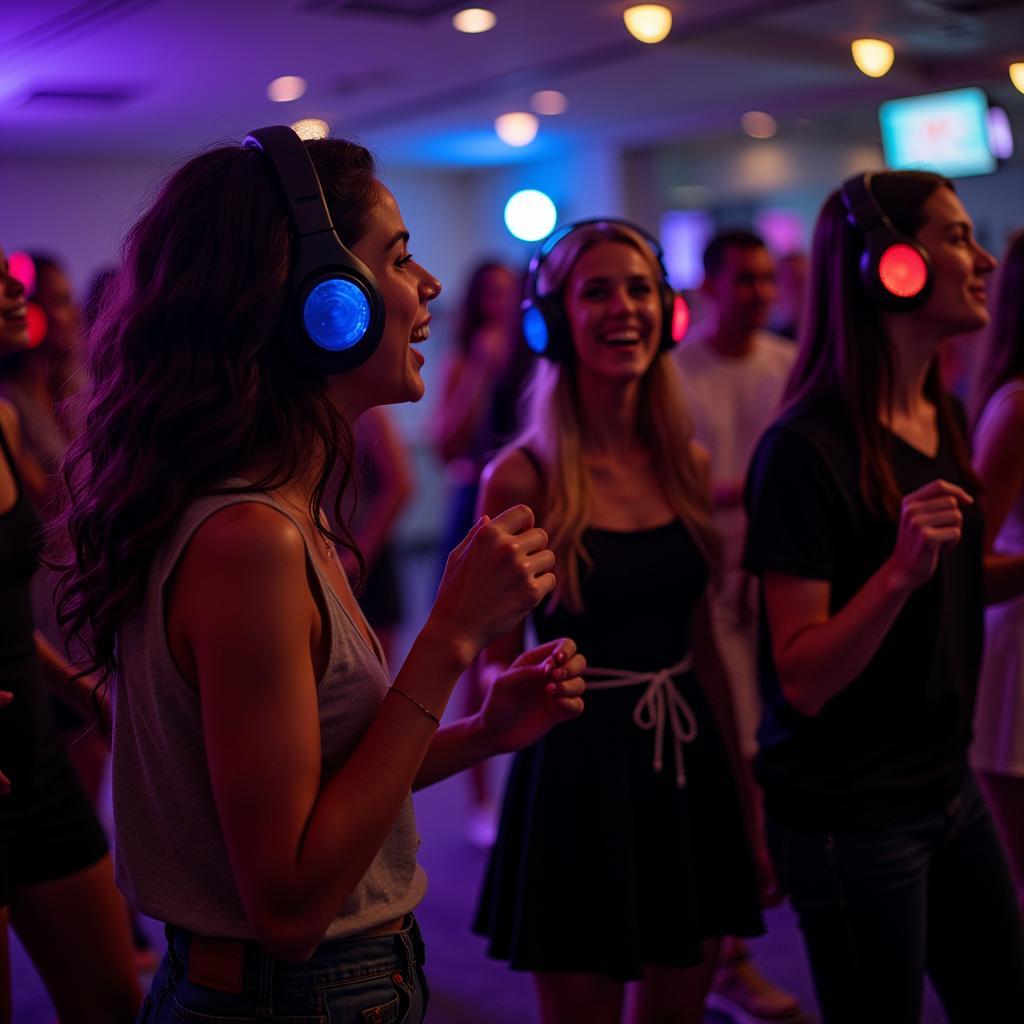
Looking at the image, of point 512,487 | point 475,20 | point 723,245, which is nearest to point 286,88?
point 475,20

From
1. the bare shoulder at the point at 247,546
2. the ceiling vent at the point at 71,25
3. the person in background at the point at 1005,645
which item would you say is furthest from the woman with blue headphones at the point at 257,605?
the ceiling vent at the point at 71,25

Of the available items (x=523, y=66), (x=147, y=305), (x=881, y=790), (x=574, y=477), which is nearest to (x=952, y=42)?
(x=523, y=66)

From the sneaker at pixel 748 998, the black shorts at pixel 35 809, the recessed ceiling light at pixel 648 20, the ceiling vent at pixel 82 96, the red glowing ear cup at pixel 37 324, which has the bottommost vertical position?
the sneaker at pixel 748 998

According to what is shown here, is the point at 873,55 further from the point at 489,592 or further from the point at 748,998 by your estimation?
the point at 489,592

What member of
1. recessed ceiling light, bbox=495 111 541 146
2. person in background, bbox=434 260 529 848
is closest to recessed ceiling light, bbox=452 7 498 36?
person in background, bbox=434 260 529 848

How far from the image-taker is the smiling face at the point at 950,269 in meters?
1.84

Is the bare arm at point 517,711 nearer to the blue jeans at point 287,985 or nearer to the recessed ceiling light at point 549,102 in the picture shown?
the blue jeans at point 287,985

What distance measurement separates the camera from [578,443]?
7.00 feet

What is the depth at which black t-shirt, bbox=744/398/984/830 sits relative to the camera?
5.55 feet

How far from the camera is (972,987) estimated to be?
176cm

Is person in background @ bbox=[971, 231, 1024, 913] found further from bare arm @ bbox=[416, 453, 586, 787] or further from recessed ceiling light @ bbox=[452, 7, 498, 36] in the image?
recessed ceiling light @ bbox=[452, 7, 498, 36]

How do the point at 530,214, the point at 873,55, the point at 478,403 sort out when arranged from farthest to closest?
the point at 530,214
the point at 873,55
the point at 478,403

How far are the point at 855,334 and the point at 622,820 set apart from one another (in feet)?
2.78

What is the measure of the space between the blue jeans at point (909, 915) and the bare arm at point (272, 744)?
34.3 inches
